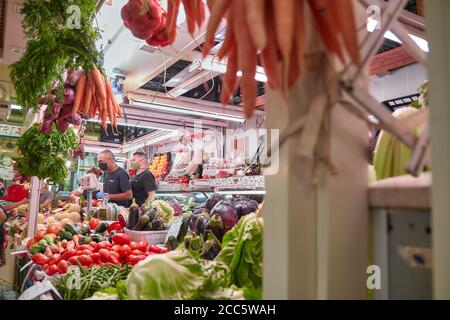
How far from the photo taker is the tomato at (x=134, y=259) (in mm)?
2226

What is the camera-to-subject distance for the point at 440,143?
65 centimetres

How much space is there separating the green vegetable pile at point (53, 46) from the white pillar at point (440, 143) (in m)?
2.10

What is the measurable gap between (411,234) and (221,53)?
60cm

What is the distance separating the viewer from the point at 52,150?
321 cm

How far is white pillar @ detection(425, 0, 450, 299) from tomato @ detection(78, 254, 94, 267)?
2.06 meters

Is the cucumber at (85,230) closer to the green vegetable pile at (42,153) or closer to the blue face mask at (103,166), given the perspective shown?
the green vegetable pile at (42,153)

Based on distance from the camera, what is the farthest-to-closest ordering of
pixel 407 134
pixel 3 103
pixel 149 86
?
pixel 3 103
pixel 149 86
pixel 407 134

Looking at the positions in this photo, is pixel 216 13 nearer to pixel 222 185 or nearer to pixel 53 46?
pixel 53 46

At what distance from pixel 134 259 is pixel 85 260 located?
1.01 feet

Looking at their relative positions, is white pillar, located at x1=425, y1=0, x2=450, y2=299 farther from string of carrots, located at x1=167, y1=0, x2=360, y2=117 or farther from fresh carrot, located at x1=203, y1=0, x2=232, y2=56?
fresh carrot, located at x1=203, y1=0, x2=232, y2=56

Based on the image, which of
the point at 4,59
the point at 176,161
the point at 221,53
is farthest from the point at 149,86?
the point at 221,53

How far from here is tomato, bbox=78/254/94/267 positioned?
2.25 metres

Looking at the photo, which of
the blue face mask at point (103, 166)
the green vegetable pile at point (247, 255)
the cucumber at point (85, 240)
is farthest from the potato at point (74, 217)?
the green vegetable pile at point (247, 255)

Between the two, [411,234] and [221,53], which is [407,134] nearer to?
[411,234]
